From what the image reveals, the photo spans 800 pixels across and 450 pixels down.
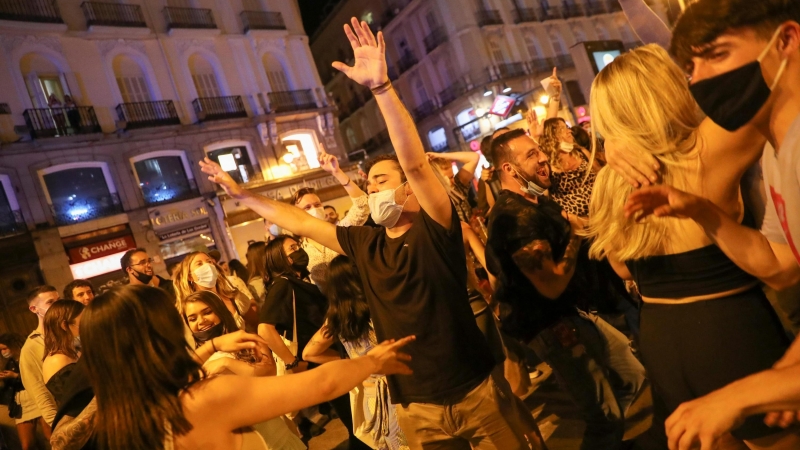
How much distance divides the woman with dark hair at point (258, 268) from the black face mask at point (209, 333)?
139 centimetres

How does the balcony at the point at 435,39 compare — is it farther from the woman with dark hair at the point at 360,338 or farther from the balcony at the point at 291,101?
the woman with dark hair at the point at 360,338

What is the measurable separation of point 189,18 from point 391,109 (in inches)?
877

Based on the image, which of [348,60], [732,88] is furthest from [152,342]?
[348,60]

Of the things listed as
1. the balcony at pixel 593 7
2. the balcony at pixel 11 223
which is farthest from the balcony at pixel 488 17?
the balcony at pixel 11 223

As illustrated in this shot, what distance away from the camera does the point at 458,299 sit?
2.44 m

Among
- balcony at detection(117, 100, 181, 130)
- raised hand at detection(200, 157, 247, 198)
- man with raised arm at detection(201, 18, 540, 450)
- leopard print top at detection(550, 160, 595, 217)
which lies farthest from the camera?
balcony at detection(117, 100, 181, 130)

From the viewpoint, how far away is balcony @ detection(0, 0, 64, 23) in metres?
16.7

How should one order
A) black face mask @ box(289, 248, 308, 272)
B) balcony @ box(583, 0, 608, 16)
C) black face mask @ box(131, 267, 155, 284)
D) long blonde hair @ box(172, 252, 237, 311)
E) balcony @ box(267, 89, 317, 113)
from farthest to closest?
balcony @ box(583, 0, 608, 16) < balcony @ box(267, 89, 317, 113) < black face mask @ box(131, 267, 155, 284) < black face mask @ box(289, 248, 308, 272) < long blonde hair @ box(172, 252, 237, 311)

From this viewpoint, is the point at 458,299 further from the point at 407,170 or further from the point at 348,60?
the point at 348,60

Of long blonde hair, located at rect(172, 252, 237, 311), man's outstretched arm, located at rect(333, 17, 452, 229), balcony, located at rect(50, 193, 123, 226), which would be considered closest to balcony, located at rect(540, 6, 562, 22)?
balcony, located at rect(50, 193, 123, 226)

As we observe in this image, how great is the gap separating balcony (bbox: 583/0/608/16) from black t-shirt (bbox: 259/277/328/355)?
38.6 meters

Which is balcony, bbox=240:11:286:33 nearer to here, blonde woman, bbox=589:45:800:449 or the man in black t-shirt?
the man in black t-shirt

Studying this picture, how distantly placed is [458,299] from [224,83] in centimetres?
2135

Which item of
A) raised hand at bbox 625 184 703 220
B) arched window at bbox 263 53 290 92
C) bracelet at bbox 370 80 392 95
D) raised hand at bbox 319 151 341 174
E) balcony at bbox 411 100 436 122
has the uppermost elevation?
arched window at bbox 263 53 290 92
